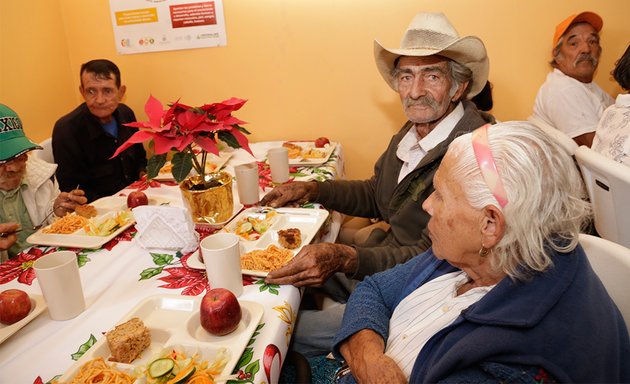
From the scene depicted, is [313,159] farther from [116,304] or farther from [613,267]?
[613,267]

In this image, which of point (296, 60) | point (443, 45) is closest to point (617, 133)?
point (443, 45)

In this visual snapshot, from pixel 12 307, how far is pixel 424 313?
3.11 ft

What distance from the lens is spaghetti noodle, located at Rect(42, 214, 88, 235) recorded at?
1409mm

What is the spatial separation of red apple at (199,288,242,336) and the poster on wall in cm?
217

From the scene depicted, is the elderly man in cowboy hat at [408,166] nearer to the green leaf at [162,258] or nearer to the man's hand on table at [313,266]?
the man's hand on table at [313,266]

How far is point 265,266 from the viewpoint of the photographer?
1.15 m

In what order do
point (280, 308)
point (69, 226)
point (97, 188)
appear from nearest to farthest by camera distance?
point (280, 308) < point (69, 226) < point (97, 188)

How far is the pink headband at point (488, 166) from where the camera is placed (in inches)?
31.3

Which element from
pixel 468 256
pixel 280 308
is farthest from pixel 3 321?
pixel 468 256

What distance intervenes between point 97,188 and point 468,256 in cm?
230

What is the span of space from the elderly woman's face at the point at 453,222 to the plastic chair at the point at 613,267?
258 millimetres

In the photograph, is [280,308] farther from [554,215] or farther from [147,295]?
[554,215]

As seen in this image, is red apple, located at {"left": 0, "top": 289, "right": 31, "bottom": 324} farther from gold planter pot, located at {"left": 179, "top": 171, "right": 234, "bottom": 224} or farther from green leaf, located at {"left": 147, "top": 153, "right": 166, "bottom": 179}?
gold planter pot, located at {"left": 179, "top": 171, "right": 234, "bottom": 224}

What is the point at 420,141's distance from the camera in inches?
63.8
